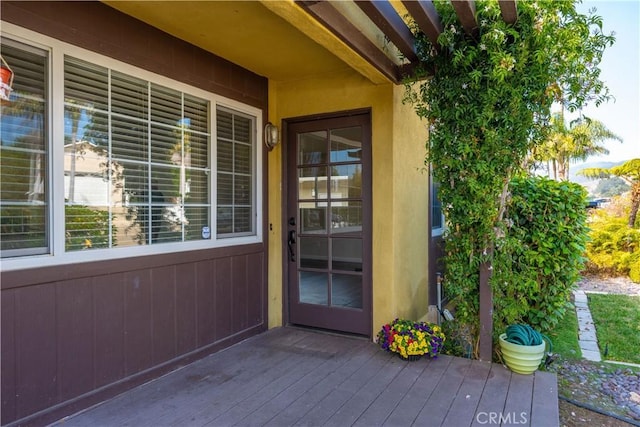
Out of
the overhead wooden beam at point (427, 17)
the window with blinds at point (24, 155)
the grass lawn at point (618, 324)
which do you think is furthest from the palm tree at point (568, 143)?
the window with blinds at point (24, 155)

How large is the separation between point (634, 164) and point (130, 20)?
972 centimetres

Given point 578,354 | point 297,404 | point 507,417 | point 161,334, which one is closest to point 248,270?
point 161,334

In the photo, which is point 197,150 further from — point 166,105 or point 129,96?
point 129,96

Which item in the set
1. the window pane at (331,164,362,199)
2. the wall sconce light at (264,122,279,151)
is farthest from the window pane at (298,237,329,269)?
the wall sconce light at (264,122,279,151)

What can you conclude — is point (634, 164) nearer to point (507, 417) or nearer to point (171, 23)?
point (507, 417)

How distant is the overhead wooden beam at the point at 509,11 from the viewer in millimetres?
2302

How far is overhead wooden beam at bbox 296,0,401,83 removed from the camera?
2.10 m

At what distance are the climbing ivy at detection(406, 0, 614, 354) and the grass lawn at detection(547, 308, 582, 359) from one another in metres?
1.40

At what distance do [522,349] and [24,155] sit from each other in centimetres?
336

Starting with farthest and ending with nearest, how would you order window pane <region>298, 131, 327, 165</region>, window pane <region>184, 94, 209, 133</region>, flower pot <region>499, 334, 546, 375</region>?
window pane <region>298, 131, 327, 165</region> < window pane <region>184, 94, 209, 133</region> < flower pot <region>499, 334, 546, 375</region>

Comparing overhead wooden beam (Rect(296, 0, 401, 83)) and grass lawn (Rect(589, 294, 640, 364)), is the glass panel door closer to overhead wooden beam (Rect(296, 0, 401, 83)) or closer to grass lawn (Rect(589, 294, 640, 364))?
overhead wooden beam (Rect(296, 0, 401, 83))

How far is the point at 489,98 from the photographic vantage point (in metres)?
2.63

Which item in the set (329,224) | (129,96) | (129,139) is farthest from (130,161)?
(329,224)

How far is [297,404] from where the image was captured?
2332mm
